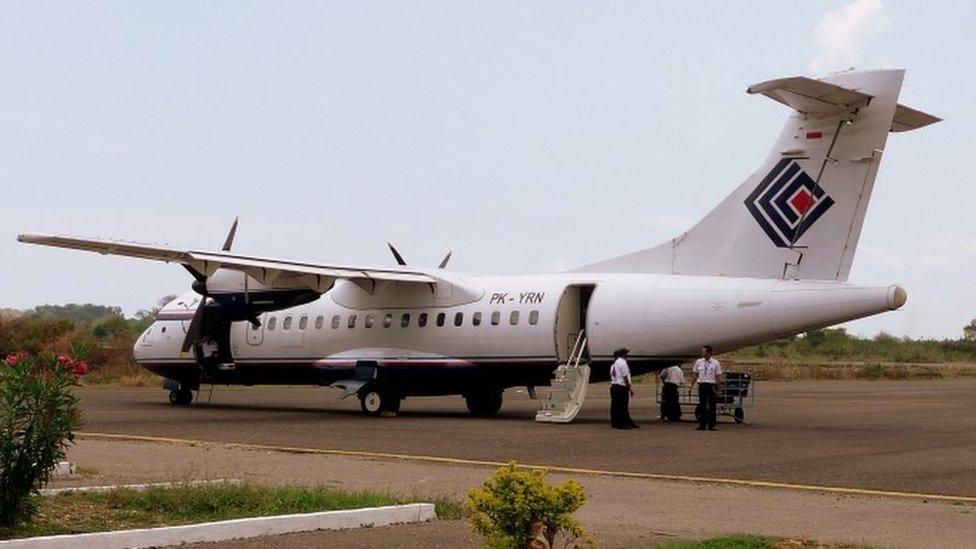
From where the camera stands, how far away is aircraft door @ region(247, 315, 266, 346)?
2986cm

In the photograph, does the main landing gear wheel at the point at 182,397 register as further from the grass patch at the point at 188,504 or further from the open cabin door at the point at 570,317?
the grass patch at the point at 188,504

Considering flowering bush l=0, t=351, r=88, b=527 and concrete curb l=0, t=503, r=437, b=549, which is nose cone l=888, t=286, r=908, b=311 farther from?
flowering bush l=0, t=351, r=88, b=527

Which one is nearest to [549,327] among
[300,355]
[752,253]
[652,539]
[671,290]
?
[671,290]

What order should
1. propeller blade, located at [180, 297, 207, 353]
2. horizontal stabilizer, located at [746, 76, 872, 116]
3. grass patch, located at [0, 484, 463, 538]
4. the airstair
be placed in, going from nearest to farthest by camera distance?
1. grass patch, located at [0, 484, 463, 538]
2. horizontal stabilizer, located at [746, 76, 872, 116]
3. the airstair
4. propeller blade, located at [180, 297, 207, 353]

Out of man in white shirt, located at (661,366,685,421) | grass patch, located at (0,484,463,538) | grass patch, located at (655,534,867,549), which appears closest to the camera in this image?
grass patch, located at (655,534,867,549)

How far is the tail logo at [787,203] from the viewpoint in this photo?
890 inches

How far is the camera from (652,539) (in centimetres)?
1022

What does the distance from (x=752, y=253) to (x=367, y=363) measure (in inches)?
351

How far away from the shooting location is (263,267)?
86.7ft

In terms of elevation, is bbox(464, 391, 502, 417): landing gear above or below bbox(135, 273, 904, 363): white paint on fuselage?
below

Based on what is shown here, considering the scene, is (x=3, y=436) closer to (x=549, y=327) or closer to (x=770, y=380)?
(x=549, y=327)

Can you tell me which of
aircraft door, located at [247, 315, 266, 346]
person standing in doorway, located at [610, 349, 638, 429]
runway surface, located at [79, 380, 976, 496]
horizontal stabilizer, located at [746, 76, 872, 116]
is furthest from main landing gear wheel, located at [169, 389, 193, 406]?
horizontal stabilizer, located at [746, 76, 872, 116]

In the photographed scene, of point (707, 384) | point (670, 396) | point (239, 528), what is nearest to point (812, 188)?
point (707, 384)

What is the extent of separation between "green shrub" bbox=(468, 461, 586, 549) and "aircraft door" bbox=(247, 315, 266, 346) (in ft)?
73.4
